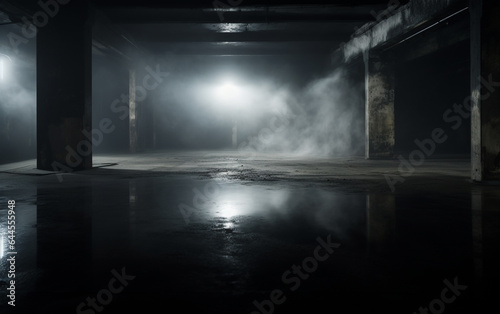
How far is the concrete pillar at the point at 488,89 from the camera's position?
7086 millimetres

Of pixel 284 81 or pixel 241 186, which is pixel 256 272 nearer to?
pixel 241 186

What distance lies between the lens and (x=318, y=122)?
771 inches

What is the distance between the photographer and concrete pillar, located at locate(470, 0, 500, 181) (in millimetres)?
7086

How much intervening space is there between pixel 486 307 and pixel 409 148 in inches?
A: 773

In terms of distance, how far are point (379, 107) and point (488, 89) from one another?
6666 millimetres

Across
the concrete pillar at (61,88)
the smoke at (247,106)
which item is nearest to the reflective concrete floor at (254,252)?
the concrete pillar at (61,88)

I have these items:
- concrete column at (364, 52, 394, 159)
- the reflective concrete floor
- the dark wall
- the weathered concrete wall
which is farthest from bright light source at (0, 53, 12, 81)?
the dark wall

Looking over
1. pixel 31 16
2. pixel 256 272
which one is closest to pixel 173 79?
pixel 31 16

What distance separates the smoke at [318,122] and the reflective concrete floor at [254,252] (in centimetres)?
1133

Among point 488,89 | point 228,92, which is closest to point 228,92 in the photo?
point 228,92

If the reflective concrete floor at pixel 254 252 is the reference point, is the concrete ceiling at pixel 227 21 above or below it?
above

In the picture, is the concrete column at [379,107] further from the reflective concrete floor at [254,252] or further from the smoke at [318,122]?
the reflective concrete floor at [254,252]

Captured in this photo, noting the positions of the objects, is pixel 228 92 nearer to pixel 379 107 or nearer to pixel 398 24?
pixel 379 107

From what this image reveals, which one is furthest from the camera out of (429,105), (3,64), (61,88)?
(429,105)
